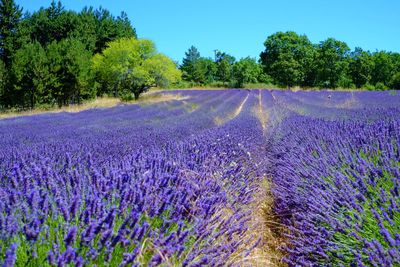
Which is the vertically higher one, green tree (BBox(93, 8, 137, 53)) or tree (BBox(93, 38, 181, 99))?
green tree (BBox(93, 8, 137, 53))

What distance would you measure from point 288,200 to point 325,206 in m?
0.86

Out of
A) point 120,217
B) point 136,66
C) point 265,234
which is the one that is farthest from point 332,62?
point 120,217

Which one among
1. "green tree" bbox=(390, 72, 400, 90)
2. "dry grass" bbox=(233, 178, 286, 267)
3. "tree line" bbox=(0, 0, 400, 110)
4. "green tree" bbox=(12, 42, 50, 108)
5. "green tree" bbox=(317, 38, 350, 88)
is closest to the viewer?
"dry grass" bbox=(233, 178, 286, 267)

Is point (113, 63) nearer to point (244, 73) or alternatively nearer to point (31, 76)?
point (31, 76)

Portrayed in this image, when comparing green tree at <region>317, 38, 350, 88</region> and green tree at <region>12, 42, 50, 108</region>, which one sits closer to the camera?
green tree at <region>12, 42, 50, 108</region>

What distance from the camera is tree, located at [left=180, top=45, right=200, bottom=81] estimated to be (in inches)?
2350

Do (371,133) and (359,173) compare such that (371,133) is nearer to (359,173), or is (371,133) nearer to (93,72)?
(359,173)

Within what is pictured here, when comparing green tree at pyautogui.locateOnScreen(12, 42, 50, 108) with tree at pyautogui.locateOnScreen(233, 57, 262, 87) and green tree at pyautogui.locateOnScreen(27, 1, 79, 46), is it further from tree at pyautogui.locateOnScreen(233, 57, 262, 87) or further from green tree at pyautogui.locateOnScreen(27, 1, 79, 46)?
tree at pyautogui.locateOnScreen(233, 57, 262, 87)

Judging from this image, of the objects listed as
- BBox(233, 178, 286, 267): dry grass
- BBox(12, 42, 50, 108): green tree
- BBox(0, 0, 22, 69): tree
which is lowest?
BBox(233, 178, 286, 267): dry grass

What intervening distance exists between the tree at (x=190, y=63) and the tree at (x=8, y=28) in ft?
111

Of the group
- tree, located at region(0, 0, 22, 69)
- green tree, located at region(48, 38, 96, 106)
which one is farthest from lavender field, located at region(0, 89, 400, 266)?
tree, located at region(0, 0, 22, 69)

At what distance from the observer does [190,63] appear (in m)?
62.1

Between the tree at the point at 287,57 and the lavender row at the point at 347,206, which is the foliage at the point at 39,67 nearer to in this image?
the lavender row at the point at 347,206

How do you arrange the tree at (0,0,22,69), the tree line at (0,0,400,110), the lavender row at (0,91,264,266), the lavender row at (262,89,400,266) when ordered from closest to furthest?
the lavender row at (0,91,264,266), the lavender row at (262,89,400,266), the tree line at (0,0,400,110), the tree at (0,0,22,69)
